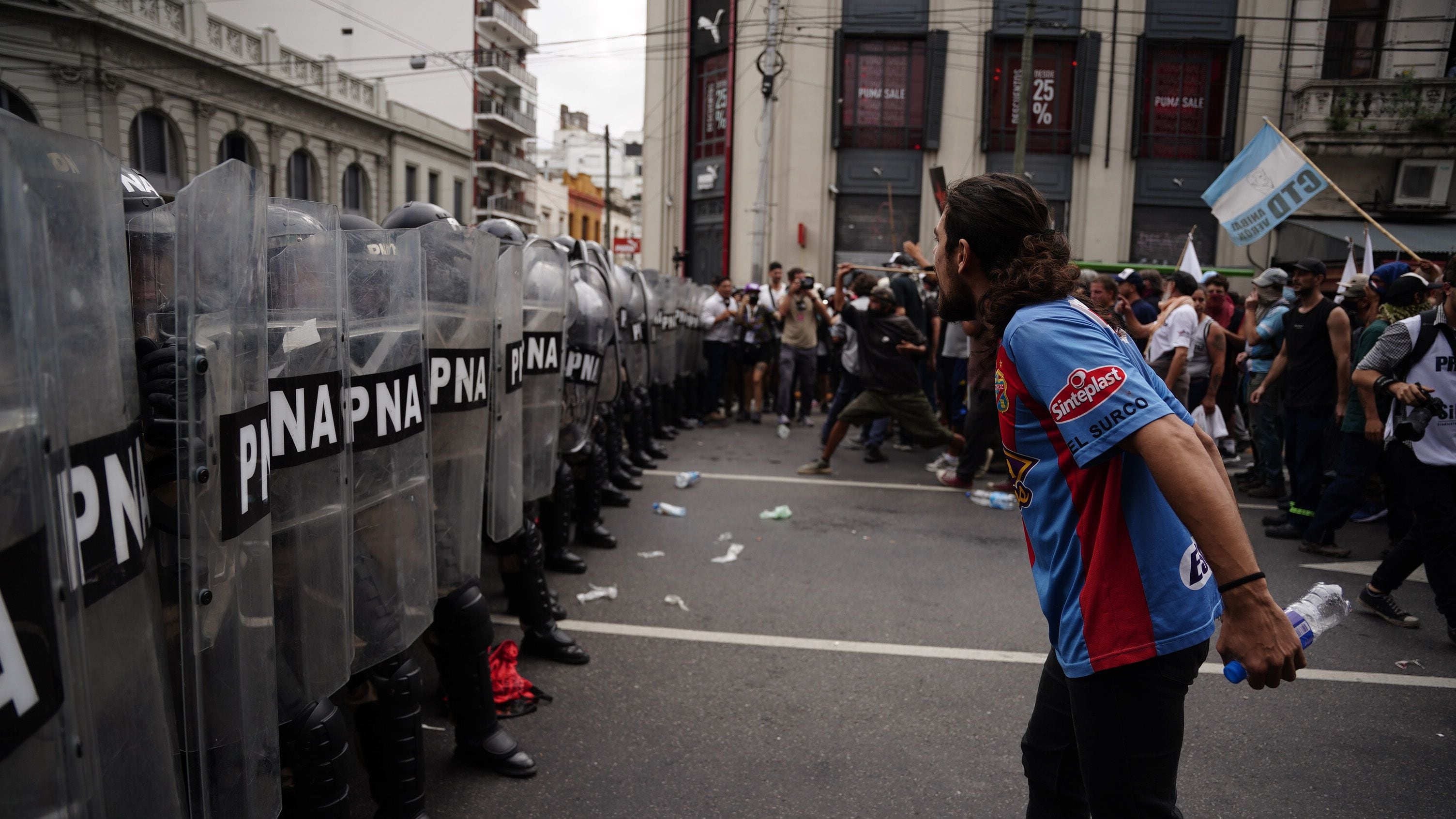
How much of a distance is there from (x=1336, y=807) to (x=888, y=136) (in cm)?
2154

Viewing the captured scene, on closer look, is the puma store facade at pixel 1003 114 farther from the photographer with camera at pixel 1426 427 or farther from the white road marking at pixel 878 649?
the white road marking at pixel 878 649

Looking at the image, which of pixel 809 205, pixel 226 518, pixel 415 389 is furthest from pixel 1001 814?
pixel 809 205

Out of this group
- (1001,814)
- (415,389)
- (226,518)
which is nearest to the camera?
(226,518)

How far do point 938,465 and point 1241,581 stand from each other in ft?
24.1

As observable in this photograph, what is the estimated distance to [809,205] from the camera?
890 inches

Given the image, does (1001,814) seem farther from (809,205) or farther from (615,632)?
(809,205)

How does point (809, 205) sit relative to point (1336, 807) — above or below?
above

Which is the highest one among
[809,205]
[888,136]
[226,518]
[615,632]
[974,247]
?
[888,136]

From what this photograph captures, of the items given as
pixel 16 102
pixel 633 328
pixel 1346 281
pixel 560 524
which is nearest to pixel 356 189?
pixel 16 102

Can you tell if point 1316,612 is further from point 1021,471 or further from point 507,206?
point 507,206

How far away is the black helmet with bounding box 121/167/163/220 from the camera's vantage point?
6.27 ft

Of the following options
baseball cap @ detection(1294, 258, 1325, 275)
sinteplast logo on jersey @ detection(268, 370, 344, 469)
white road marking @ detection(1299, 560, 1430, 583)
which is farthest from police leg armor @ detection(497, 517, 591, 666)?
baseball cap @ detection(1294, 258, 1325, 275)

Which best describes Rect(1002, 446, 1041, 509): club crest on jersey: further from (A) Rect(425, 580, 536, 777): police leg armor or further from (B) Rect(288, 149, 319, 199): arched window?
(B) Rect(288, 149, 319, 199): arched window

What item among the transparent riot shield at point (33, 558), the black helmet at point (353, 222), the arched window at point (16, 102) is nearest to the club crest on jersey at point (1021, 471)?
the transparent riot shield at point (33, 558)
